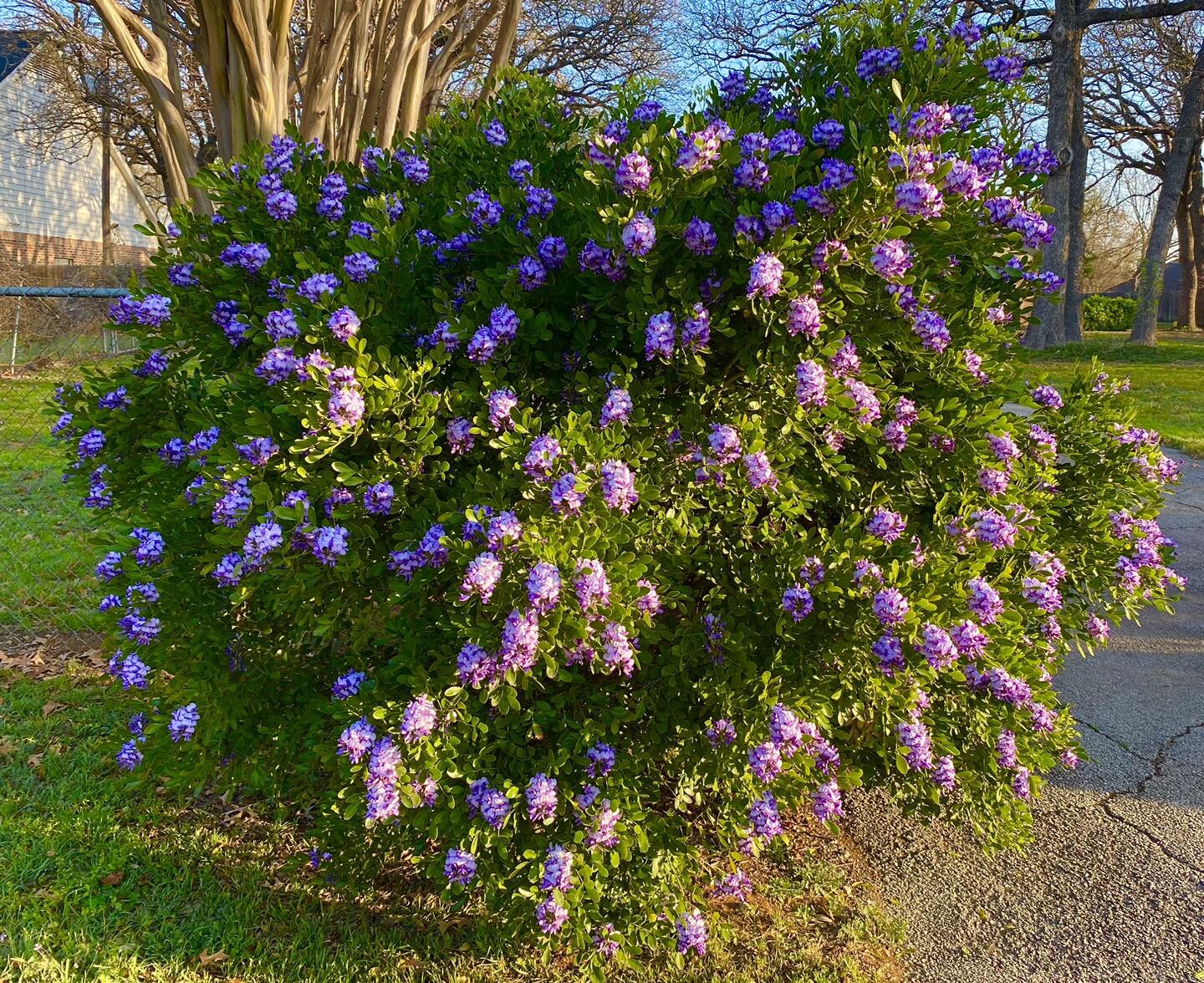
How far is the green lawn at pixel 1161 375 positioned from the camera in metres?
10.3

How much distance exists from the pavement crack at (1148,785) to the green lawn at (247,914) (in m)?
1.16

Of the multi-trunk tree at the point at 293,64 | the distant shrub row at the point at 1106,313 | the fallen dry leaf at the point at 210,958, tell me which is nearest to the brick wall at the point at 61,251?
the multi-trunk tree at the point at 293,64

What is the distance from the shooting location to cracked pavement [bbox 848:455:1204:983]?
104 inches

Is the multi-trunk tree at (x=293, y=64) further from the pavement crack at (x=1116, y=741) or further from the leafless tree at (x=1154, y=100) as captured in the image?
the leafless tree at (x=1154, y=100)

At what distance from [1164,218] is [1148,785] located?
2094 cm

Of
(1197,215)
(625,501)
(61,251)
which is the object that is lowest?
(625,501)

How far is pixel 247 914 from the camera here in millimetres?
2730

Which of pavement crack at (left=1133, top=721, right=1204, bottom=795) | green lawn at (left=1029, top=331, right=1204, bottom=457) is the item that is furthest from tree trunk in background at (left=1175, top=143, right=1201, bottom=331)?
pavement crack at (left=1133, top=721, right=1204, bottom=795)

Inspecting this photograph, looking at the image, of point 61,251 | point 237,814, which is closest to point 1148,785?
point 237,814

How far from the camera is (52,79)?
741 inches

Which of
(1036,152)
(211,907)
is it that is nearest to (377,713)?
(211,907)

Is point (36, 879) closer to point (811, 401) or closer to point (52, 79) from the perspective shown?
point (811, 401)

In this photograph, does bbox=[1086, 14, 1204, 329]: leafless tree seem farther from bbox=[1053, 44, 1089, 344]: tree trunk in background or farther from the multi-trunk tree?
the multi-trunk tree

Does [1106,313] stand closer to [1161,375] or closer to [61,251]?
[1161,375]
